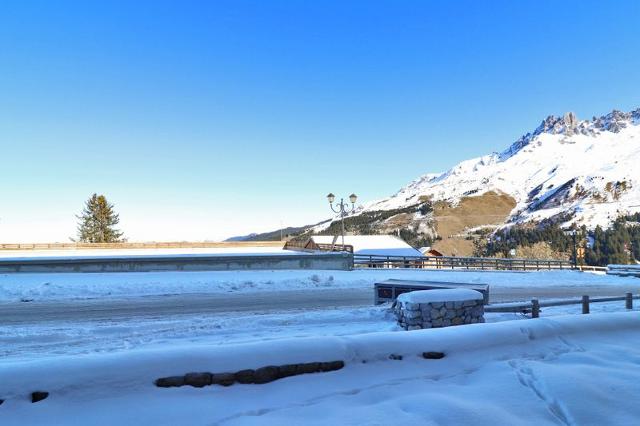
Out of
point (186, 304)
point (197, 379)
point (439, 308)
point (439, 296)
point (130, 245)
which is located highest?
point (130, 245)

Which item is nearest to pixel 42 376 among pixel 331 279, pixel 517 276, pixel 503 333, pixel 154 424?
pixel 154 424

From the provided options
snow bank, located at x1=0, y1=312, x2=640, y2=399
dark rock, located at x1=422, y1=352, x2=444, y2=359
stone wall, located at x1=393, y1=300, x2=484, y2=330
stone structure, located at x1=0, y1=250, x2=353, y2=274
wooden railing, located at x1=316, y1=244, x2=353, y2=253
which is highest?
wooden railing, located at x1=316, y1=244, x2=353, y2=253

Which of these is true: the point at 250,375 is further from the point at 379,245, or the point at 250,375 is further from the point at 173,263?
the point at 379,245

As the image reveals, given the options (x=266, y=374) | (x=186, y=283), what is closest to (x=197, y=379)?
(x=266, y=374)

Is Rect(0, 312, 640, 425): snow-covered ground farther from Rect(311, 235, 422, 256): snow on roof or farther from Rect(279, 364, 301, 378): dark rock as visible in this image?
Rect(311, 235, 422, 256): snow on roof

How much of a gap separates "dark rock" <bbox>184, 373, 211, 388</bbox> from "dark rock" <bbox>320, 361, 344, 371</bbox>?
4.12 feet

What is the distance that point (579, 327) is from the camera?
696 cm

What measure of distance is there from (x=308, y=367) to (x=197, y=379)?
1201 millimetres

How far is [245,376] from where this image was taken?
188 inches

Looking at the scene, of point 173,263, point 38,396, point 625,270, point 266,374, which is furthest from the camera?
point 625,270

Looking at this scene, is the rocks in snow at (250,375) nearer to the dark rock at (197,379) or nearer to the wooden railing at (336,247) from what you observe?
the dark rock at (197,379)

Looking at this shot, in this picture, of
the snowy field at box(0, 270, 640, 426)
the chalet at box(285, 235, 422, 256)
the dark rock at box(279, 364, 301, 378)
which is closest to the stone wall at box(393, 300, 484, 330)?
the snowy field at box(0, 270, 640, 426)

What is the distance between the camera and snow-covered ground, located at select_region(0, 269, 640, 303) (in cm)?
1614

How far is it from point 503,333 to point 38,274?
793 inches
